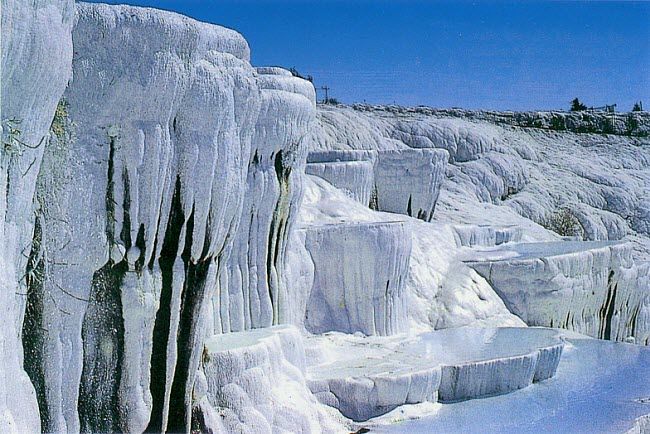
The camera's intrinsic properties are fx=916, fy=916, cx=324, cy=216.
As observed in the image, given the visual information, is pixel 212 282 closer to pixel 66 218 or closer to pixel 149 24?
pixel 66 218

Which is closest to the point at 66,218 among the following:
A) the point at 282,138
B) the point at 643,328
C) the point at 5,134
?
the point at 5,134

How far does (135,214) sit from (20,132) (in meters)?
1.51

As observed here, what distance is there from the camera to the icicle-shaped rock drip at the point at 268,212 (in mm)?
9328

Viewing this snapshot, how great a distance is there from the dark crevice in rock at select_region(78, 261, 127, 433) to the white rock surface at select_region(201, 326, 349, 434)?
1149 mm

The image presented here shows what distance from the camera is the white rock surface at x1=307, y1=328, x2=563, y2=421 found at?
9008 mm

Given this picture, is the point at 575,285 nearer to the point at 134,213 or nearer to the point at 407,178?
the point at 407,178

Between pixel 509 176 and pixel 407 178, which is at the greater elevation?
pixel 509 176

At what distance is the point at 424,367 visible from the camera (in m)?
9.52

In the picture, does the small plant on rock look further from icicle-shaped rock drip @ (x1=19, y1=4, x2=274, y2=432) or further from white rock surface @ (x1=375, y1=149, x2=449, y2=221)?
icicle-shaped rock drip @ (x1=19, y1=4, x2=274, y2=432)

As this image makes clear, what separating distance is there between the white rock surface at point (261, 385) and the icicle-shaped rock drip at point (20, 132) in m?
2.34

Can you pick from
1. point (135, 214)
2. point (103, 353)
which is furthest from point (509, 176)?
point (103, 353)

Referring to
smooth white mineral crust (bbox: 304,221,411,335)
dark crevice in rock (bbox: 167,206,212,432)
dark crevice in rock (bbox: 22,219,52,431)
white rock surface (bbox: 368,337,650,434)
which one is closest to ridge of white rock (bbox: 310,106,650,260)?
smooth white mineral crust (bbox: 304,221,411,335)

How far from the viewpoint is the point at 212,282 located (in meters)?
6.82

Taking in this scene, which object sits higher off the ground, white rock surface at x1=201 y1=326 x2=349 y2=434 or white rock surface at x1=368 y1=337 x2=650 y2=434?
white rock surface at x1=201 y1=326 x2=349 y2=434
